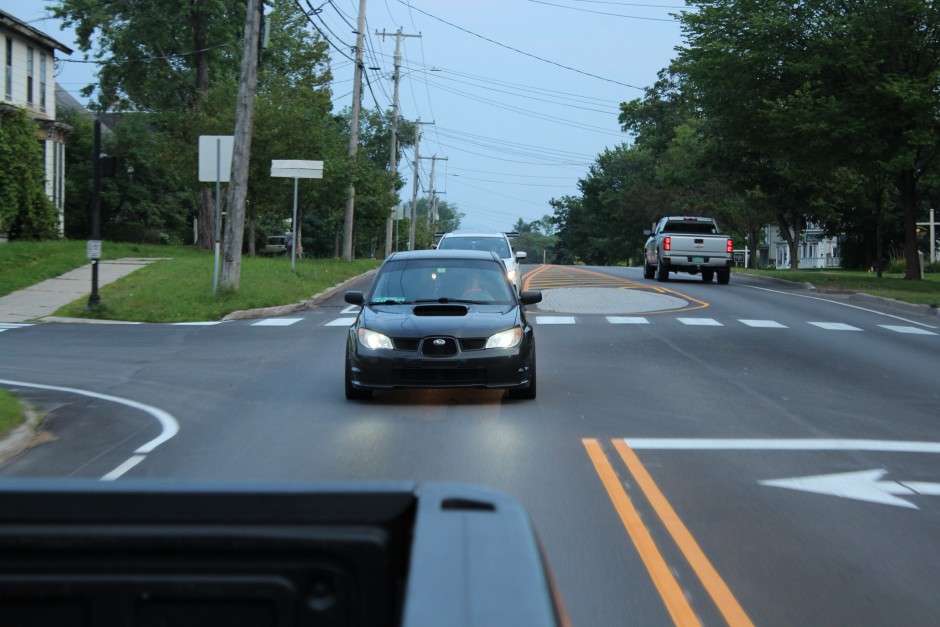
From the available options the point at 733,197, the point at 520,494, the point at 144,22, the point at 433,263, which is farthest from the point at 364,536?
the point at 733,197

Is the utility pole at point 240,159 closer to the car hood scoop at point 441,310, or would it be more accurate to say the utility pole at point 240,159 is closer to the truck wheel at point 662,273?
the car hood scoop at point 441,310

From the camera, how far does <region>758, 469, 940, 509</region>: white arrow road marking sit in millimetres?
7254

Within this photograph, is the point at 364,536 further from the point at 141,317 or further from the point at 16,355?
the point at 141,317

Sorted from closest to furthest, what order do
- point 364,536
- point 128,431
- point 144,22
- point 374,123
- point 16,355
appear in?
point 364,536 < point 128,431 < point 16,355 < point 144,22 < point 374,123

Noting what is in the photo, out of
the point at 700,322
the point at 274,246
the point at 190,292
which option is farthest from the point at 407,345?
the point at 274,246

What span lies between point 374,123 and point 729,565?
9985 cm

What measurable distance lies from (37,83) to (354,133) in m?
11.7

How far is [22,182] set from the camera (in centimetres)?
3509

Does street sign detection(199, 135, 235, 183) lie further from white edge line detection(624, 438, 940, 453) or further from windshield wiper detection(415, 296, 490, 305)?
white edge line detection(624, 438, 940, 453)

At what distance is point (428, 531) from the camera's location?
199 centimetres

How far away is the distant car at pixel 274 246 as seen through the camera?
6706cm

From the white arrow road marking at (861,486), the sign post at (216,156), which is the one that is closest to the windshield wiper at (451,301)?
the white arrow road marking at (861,486)

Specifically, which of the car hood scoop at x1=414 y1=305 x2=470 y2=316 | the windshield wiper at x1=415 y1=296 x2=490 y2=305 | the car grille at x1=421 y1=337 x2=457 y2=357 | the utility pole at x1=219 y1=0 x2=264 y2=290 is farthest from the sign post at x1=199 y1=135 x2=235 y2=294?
the car grille at x1=421 y1=337 x2=457 y2=357

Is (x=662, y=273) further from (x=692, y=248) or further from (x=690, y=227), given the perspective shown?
(x=690, y=227)
